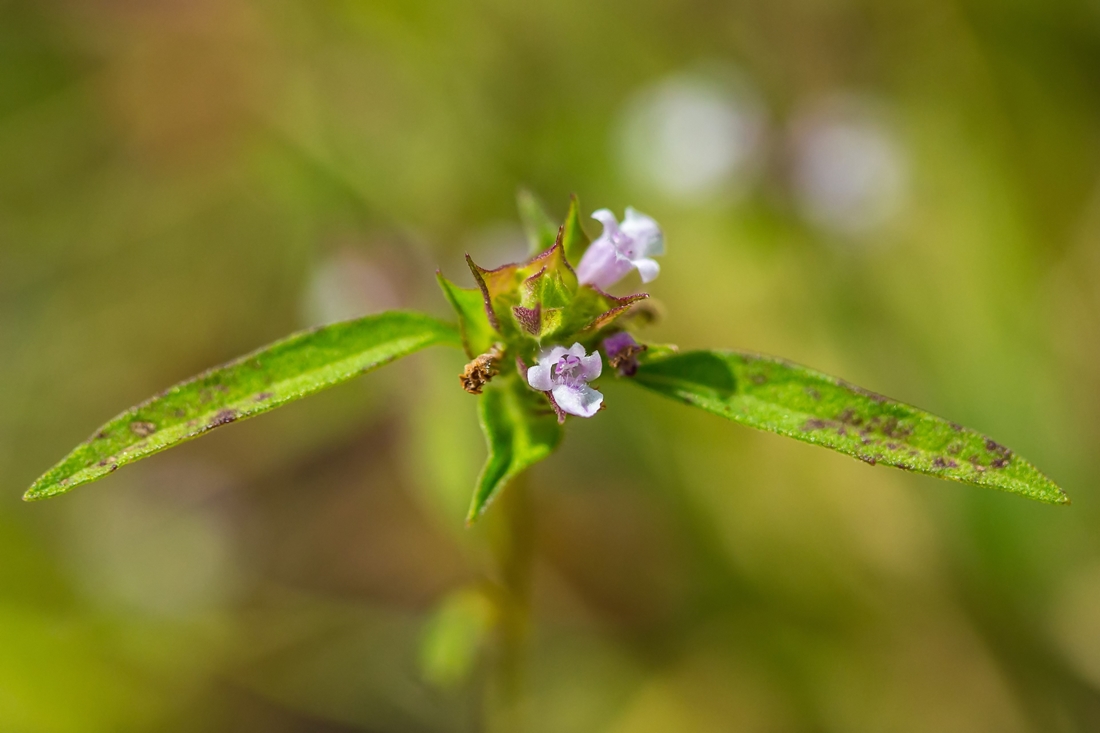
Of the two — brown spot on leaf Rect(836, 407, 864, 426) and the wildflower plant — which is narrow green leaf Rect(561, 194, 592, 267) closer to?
the wildflower plant

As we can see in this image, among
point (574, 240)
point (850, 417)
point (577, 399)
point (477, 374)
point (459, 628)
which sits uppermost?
point (574, 240)

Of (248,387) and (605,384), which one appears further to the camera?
(605,384)

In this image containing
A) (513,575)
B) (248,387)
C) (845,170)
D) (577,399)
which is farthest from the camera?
(845,170)

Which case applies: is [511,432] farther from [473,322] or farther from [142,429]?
[142,429]

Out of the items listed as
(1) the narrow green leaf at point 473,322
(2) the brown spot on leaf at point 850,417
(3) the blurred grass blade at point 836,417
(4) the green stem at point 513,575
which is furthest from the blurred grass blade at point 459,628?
(2) the brown spot on leaf at point 850,417

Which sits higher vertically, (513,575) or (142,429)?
(142,429)

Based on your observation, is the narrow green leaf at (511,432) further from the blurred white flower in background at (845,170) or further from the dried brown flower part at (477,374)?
the blurred white flower in background at (845,170)

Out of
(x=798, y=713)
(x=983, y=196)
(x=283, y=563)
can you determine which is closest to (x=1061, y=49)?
(x=983, y=196)

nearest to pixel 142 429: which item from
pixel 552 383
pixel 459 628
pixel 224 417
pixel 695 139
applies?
pixel 224 417
